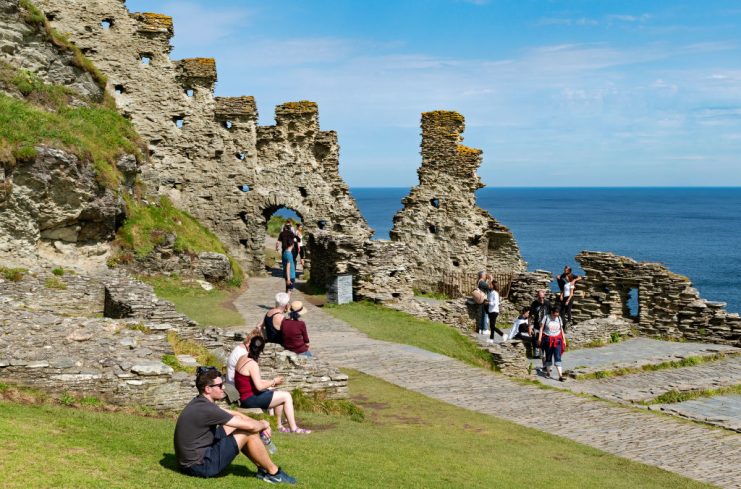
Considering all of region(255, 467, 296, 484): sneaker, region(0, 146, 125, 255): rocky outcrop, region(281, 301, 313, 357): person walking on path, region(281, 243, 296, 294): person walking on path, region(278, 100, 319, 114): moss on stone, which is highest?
region(278, 100, 319, 114): moss on stone

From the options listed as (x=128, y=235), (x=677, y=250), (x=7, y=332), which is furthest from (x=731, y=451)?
(x=677, y=250)

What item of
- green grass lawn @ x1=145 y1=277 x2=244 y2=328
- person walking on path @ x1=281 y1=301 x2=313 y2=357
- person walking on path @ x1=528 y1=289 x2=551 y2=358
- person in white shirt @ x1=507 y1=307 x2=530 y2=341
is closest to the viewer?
person walking on path @ x1=281 y1=301 x2=313 y2=357

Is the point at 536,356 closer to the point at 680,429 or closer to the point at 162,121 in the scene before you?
the point at 680,429

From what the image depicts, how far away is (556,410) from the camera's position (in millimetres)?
16703

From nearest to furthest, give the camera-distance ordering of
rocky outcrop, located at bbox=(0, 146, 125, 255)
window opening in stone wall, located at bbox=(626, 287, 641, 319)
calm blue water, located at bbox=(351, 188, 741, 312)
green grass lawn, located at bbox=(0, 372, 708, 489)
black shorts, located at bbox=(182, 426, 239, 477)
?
green grass lawn, located at bbox=(0, 372, 708, 489)
black shorts, located at bbox=(182, 426, 239, 477)
rocky outcrop, located at bbox=(0, 146, 125, 255)
window opening in stone wall, located at bbox=(626, 287, 641, 319)
calm blue water, located at bbox=(351, 188, 741, 312)

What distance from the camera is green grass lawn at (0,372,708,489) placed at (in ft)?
30.0

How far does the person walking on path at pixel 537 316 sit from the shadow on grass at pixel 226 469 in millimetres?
16693

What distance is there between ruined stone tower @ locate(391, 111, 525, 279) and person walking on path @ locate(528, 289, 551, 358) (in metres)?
10.7

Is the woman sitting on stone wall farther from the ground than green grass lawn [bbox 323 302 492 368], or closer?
farther from the ground

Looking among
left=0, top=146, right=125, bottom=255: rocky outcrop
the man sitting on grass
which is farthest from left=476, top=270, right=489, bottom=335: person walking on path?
the man sitting on grass

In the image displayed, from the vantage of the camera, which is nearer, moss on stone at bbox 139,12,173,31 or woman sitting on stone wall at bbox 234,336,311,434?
woman sitting on stone wall at bbox 234,336,311,434

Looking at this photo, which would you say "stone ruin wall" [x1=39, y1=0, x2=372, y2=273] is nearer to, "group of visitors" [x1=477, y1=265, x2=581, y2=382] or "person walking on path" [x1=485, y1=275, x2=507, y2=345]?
Answer: "group of visitors" [x1=477, y1=265, x2=581, y2=382]

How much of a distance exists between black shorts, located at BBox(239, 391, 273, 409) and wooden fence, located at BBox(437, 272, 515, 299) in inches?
901

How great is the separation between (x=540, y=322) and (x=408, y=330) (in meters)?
4.82
